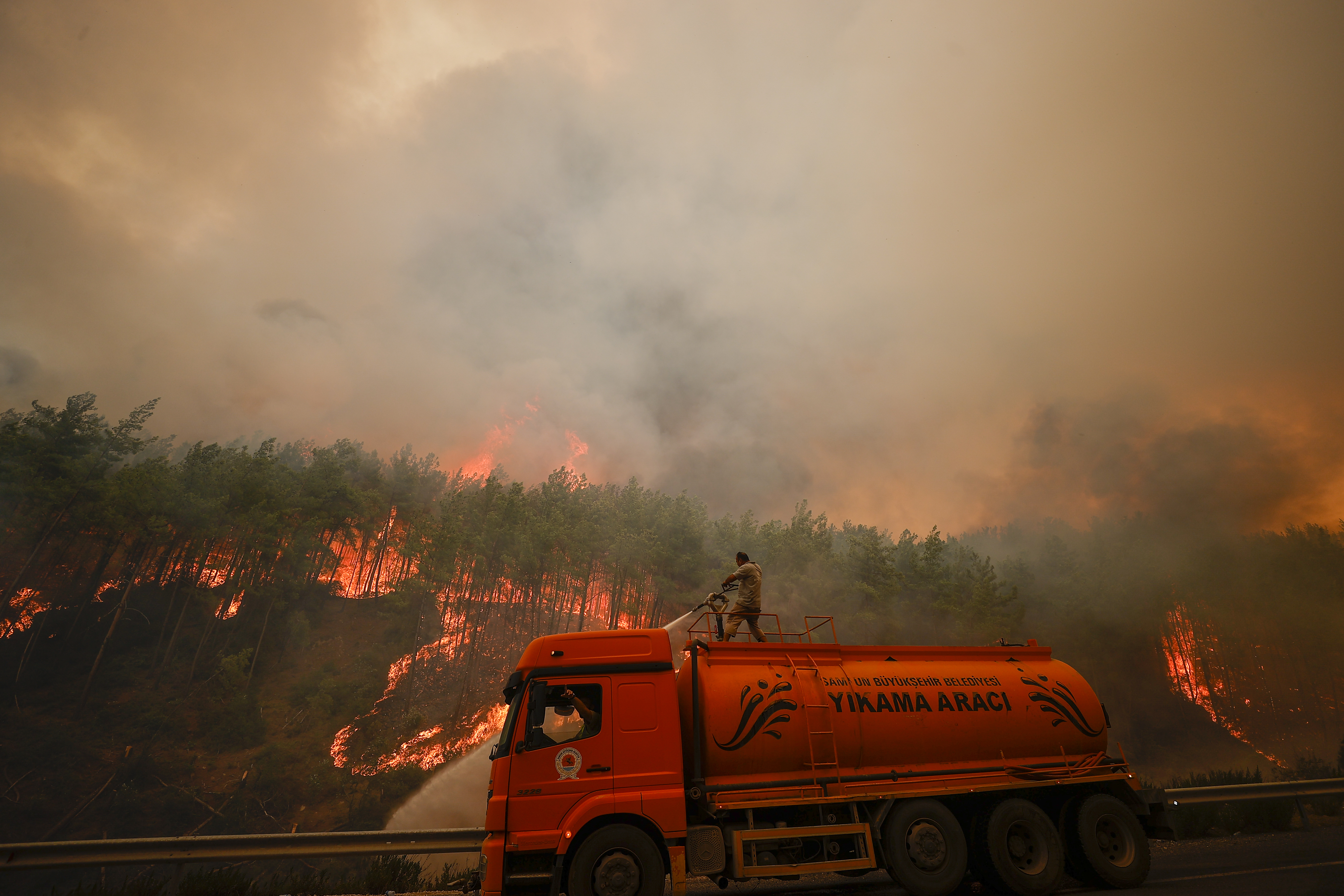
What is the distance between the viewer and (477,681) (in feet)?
144

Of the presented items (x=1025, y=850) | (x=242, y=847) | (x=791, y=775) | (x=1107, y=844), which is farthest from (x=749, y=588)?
(x=242, y=847)

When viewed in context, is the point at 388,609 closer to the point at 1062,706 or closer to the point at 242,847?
the point at 242,847

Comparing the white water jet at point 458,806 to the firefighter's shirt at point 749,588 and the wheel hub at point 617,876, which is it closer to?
the wheel hub at point 617,876

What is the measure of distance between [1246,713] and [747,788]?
237ft

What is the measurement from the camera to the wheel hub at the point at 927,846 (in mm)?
8305

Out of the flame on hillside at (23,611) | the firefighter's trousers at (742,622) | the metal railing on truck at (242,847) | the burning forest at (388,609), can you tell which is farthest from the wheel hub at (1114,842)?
the flame on hillside at (23,611)

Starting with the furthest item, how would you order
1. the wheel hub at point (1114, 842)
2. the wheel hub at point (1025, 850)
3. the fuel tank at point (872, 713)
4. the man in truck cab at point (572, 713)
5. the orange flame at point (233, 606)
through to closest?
the orange flame at point (233, 606), the wheel hub at point (1114, 842), the wheel hub at point (1025, 850), the fuel tank at point (872, 713), the man in truck cab at point (572, 713)

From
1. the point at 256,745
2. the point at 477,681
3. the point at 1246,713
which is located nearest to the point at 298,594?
the point at 256,745

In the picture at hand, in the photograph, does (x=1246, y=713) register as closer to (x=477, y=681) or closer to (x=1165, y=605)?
(x=1165, y=605)

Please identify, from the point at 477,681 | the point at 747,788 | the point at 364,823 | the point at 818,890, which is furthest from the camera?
the point at 477,681

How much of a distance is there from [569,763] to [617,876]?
1.50m

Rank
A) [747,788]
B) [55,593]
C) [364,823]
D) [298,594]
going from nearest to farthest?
[747,788]
[364,823]
[55,593]
[298,594]

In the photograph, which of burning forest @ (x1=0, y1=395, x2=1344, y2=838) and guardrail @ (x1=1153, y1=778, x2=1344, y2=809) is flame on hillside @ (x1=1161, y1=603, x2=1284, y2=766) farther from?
guardrail @ (x1=1153, y1=778, x2=1344, y2=809)

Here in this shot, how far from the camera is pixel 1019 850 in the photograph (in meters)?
9.02
